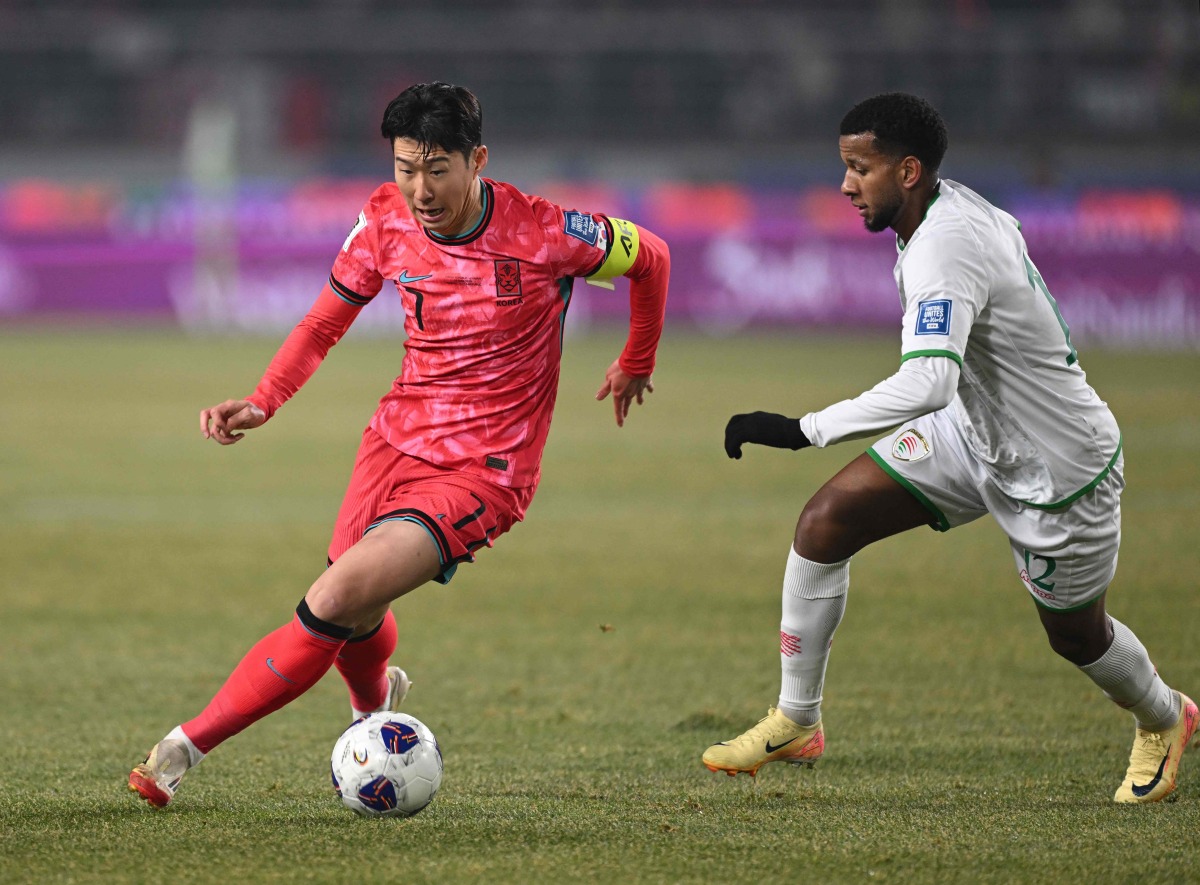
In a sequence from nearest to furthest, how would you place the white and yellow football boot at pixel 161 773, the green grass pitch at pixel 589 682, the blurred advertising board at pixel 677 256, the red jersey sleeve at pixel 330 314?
the green grass pitch at pixel 589 682 → the white and yellow football boot at pixel 161 773 → the red jersey sleeve at pixel 330 314 → the blurred advertising board at pixel 677 256

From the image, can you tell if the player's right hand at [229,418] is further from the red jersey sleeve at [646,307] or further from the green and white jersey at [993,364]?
the green and white jersey at [993,364]

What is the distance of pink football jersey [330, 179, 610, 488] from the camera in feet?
13.5

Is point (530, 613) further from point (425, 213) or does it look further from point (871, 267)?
point (871, 267)

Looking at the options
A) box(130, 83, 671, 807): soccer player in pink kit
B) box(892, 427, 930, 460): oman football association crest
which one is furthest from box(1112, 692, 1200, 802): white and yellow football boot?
box(130, 83, 671, 807): soccer player in pink kit

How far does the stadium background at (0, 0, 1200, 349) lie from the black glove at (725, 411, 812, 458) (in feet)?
58.1

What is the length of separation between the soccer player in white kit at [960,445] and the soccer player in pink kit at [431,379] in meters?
0.71

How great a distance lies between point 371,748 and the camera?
12.5ft

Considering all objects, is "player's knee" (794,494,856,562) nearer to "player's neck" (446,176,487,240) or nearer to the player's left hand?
the player's left hand

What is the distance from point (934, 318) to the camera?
144 inches

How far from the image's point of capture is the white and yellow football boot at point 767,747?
4.39 metres

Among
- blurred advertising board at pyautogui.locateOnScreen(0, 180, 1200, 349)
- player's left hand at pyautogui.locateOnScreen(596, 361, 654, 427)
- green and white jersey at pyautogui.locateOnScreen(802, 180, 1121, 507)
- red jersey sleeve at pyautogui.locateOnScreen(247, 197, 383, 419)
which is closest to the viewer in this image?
green and white jersey at pyautogui.locateOnScreen(802, 180, 1121, 507)

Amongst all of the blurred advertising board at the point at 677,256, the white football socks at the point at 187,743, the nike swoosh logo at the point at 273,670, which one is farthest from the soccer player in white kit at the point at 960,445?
the blurred advertising board at the point at 677,256

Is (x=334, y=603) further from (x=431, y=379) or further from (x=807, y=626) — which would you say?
(x=807, y=626)

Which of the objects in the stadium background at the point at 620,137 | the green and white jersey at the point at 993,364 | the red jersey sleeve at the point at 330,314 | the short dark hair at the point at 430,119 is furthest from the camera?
the stadium background at the point at 620,137
